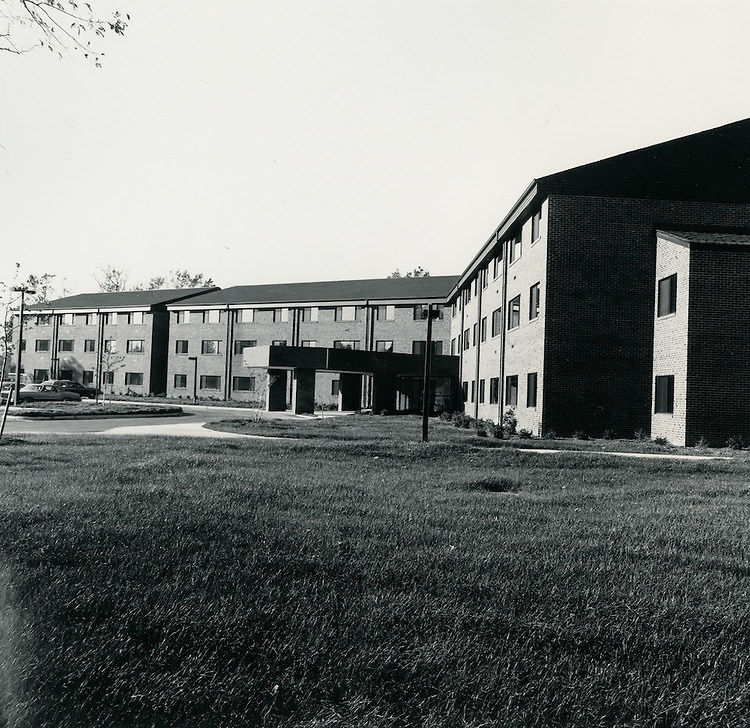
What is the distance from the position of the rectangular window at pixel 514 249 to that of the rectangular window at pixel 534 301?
116 inches

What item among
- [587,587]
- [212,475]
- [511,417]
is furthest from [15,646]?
[511,417]

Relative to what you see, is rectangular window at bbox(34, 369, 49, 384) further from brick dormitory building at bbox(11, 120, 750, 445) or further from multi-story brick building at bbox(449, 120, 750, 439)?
multi-story brick building at bbox(449, 120, 750, 439)

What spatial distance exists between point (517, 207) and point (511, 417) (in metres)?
7.39

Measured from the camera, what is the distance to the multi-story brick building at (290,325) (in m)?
50.5

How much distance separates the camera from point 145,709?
3639 millimetres

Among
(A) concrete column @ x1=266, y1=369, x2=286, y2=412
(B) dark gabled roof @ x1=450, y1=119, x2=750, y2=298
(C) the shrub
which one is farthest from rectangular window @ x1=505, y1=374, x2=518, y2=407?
(A) concrete column @ x1=266, y1=369, x2=286, y2=412

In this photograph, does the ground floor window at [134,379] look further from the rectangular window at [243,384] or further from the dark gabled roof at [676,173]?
the dark gabled roof at [676,173]

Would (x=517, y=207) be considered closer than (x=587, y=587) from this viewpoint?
No

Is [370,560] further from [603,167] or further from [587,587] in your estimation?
[603,167]

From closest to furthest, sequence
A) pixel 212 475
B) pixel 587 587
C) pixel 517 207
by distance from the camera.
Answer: pixel 587 587
pixel 212 475
pixel 517 207

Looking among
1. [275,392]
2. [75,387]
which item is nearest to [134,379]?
[75,387]

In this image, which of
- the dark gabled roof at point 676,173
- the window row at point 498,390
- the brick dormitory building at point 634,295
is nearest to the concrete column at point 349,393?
the window row at point 498,390

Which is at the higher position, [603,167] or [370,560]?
[603,167]

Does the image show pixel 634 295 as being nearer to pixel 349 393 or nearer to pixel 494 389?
pixel 494 389
